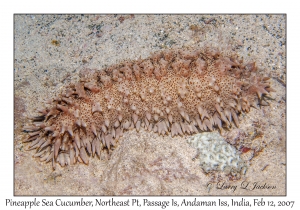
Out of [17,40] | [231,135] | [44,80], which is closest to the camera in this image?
[231,135]

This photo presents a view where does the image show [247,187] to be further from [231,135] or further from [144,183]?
[144,183]

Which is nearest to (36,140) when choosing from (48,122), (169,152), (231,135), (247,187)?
(48,122)

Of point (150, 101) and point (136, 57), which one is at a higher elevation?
point (136, 57)

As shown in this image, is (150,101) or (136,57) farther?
(136,57)
